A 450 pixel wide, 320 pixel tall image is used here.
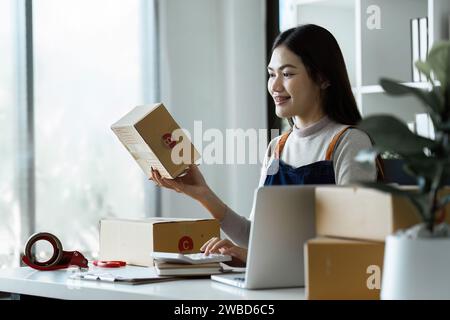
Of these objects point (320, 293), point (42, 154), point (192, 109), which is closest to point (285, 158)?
point (320, 293)

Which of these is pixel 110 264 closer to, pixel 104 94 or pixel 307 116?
pixel 307 116

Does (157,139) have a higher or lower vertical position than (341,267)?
higher

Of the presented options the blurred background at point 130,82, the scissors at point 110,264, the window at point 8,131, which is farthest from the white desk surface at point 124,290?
the blurred background at point 130,82

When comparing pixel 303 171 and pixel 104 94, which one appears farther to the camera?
pixel 104 94

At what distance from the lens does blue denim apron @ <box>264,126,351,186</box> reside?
2471 mm

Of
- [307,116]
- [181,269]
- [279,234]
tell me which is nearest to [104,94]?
[307,116]

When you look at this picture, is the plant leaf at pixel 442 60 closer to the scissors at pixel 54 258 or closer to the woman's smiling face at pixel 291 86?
the woman's smiling face at pixel 291 86

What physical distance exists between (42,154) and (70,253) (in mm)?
1419

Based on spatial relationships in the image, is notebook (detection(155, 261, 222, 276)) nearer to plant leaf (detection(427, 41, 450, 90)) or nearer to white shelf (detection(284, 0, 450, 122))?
plant leaf (detection(427, 41, 450, 90))

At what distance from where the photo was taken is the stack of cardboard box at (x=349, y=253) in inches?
65.5

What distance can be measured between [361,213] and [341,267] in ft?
0.41

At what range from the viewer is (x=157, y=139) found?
7.70ft
